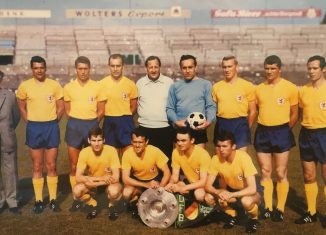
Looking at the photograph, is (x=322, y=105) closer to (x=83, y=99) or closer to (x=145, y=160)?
(x=145, y=160)

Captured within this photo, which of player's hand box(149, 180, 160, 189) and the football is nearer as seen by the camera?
player's hand box(149, 180, 160, 189)

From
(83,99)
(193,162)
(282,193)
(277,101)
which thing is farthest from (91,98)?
(282,193)

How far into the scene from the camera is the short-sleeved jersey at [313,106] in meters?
5.27

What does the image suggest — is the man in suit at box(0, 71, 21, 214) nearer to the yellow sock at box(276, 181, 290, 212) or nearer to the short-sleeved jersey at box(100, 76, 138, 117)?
the short-sleeved jersey at box(100, 76, 138, 117)

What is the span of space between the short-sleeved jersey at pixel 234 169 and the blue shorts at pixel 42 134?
2.42 meters

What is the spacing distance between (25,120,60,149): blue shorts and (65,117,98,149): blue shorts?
209 mm

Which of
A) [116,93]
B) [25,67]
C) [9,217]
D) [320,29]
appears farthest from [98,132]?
[320,29]

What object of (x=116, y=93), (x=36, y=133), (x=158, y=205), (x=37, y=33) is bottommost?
(x=158, y=205)

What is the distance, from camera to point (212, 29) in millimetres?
44750

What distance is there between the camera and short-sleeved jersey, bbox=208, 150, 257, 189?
527cm

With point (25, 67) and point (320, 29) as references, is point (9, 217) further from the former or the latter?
point (320, 29)

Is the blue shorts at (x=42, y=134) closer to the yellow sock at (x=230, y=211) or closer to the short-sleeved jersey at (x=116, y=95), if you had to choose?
the short-sleeved jersey at (x=116, y=95)


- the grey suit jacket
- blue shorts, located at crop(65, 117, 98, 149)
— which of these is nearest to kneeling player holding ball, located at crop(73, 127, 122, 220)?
blue shorts, located at crop(65, 117, 98, 149)

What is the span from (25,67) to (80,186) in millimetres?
27266
